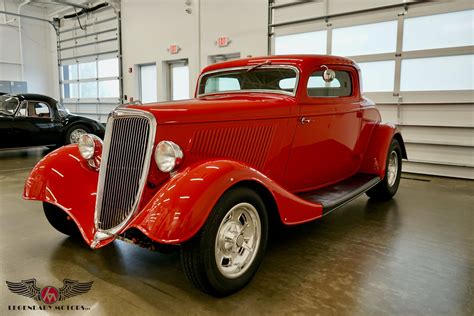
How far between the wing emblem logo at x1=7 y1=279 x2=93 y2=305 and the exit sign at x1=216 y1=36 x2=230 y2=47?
6955mm

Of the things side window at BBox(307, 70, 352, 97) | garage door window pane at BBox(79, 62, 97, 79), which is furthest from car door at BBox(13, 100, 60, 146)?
side window at BBox(307, 70, 352, 97)

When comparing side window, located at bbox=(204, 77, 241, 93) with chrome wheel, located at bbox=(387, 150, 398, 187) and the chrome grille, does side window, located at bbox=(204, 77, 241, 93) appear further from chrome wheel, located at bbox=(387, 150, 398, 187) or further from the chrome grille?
chrome wheel, located at bbox=(387, 150, 398, 187)

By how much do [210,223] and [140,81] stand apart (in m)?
9.70

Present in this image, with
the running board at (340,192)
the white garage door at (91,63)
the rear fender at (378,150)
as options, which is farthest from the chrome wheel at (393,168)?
the white garage door at (91,63)

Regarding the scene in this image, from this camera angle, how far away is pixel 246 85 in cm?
317

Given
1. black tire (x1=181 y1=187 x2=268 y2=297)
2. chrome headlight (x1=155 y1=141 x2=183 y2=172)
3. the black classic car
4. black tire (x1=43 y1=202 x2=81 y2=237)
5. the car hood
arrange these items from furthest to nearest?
the black classic car → black tire (x1=43 y1=202 x2=81 y2=237) → the car hood → chrome headlight (x1=155 y1=141 x2=183 y2=172) → black tire (x1=181 y1=187 x2=268 y2=297)

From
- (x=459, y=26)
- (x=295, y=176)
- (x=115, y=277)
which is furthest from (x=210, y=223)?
(x=459, y=26)

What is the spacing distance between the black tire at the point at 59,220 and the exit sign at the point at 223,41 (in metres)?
6.30

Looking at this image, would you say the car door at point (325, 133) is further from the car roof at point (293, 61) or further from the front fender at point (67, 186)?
the front fender at point (67, 186)

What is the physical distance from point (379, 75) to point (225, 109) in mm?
4651

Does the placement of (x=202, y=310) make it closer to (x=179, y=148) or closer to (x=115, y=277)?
(x=115, y=277)

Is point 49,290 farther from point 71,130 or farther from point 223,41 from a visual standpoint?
point 223,41

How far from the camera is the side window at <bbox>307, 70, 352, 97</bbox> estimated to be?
10.3 ft

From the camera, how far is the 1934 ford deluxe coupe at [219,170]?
1897 millimetres
